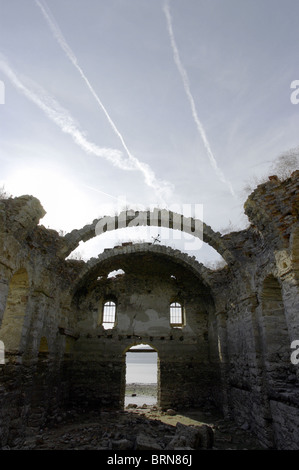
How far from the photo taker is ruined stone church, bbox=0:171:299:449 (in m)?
6.27

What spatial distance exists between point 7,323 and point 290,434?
6.89 meters

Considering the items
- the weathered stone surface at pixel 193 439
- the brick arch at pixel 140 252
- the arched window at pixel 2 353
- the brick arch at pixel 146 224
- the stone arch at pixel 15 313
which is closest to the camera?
the weathered stone surface at pixel 193 439

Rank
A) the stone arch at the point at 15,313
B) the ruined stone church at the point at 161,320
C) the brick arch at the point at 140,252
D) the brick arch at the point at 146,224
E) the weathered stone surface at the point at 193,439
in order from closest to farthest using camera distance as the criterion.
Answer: the weathered stone surface at the point at 193,439 → the ruined stone church at the point at 161,320 → the stone arch at the point at 15,313 → the brick arch at the point at 146,224 → the brick arch at the point at 140,252

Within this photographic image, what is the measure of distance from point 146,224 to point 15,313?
5476 mm

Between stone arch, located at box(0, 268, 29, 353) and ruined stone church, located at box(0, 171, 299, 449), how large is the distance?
0.08 ft

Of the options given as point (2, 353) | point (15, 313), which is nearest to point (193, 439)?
point (2, 353)

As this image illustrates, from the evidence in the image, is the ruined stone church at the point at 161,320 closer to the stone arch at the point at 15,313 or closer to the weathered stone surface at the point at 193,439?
the stone arch at the point at 15,313

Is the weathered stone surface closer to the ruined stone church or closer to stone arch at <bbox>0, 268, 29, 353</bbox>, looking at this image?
the ruined stone church

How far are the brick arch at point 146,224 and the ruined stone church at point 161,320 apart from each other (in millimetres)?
79

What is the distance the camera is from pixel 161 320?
41.3ft

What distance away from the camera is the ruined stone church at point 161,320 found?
6.27m

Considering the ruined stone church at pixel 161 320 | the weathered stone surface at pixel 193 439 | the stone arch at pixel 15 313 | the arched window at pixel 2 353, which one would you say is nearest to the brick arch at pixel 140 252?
the ruined stone church at pixel 161 320
